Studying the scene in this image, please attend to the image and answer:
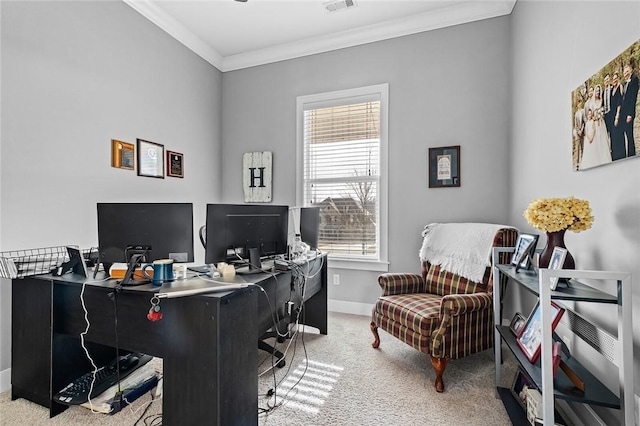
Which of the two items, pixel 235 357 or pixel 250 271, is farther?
pixel 250 271

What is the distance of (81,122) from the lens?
8.08 feet

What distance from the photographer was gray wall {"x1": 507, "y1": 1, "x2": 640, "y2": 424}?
4.42ft

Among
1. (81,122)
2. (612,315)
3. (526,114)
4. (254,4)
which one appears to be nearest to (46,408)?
(81,122)

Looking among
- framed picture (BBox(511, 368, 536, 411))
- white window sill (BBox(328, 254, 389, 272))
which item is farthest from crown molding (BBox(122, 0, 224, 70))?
framed picture (BBox(511, 368, 536, 411))

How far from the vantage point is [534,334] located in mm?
1566

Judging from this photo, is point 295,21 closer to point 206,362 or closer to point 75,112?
point 75,112

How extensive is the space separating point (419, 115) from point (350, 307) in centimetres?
Answer: 226

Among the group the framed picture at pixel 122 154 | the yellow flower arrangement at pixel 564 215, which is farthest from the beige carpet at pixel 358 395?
the framed picture at pixel 122 154

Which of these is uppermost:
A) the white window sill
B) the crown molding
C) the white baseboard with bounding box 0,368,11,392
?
the crown molding

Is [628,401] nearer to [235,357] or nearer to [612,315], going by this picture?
[612,315]

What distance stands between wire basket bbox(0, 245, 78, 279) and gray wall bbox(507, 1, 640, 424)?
3029 millimetres

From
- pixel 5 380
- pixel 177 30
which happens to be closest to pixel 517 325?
pixel 5 380

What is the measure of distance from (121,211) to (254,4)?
242 centimetres

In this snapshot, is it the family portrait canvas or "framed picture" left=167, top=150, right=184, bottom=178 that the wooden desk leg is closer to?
the family portrait canvas
